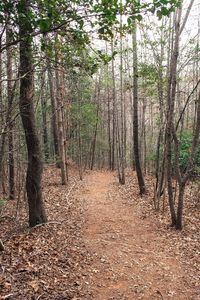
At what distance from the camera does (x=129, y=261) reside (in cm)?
591

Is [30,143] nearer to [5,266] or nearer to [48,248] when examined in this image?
[48,248]

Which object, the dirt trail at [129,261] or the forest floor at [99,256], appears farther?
the dirt trail at [129,261]

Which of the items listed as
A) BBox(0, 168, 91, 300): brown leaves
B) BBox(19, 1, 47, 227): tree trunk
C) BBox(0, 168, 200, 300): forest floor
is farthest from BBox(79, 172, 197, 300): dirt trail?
BBox(19, 1, 47, 227): tree trunk

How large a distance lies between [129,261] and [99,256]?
63 centimetres

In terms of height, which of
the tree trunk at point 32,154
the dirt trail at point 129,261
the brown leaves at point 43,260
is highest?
the tree trunk at point 32,154

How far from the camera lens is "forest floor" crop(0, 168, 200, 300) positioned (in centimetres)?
459

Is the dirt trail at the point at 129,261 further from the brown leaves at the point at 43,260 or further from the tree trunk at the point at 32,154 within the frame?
the tree trunk at the point at 32,154

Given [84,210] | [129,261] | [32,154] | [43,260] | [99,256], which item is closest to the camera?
[43,260]

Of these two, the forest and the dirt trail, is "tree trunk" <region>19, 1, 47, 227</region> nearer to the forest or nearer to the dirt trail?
the forest

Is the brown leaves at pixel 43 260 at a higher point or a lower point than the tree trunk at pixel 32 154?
lower

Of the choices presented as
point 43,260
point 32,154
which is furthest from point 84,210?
point 43,260

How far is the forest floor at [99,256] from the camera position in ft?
15.1

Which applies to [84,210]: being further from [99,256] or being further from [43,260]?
[43,260]

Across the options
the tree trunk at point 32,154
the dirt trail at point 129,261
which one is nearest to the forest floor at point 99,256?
the dirt trail at point 129,261
